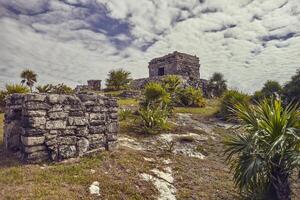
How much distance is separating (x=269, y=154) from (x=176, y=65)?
87.7 ft

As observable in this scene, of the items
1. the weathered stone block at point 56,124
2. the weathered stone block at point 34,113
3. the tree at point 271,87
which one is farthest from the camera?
the tree at point 271,87

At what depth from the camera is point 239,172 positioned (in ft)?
24.5

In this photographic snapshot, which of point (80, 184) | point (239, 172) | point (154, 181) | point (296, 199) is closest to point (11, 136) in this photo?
point (80, 184)

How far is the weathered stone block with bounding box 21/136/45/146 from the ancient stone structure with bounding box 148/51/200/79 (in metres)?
25.8

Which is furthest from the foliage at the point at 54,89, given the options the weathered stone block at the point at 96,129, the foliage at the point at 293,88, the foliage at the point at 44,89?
the foliage at the point at 293,88

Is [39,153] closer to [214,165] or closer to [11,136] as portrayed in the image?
[11,136]

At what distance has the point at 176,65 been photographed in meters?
33.1

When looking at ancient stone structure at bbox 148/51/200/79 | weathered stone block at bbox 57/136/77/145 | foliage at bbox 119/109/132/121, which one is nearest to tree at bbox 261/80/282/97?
ancient stone structure at bbox 148/51/200/79

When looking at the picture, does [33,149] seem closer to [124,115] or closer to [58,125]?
[58,125]

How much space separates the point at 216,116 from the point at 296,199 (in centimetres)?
1099

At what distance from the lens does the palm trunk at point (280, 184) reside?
731 centimetres

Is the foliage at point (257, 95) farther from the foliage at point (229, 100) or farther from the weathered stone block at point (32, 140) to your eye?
the weathered stone block at point (32, 140)

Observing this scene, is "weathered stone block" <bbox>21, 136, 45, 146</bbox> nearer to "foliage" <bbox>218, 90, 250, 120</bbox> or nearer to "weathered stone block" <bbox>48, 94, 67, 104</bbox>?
"weathered stone block" <bbox>48, 94, 67, 104</bbox>

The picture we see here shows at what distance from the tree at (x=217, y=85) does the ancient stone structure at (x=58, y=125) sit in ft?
78.5
